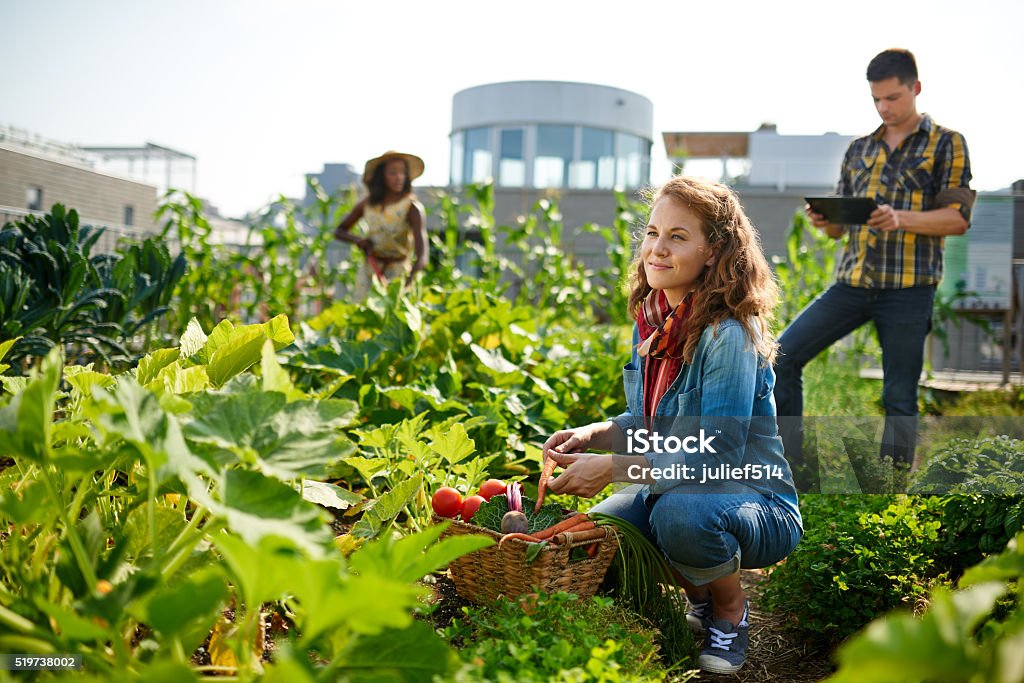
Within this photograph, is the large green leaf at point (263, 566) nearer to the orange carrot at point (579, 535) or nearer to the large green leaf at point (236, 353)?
the large green leaf at point (236, 353)

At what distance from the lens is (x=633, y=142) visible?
21.5 metres

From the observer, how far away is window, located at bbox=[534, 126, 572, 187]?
2016cm

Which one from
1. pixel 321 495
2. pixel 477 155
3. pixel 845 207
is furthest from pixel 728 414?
Answer: pixel 477 155

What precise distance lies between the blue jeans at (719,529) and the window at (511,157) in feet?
61.2

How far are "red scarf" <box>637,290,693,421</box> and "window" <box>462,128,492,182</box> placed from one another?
61.3ft

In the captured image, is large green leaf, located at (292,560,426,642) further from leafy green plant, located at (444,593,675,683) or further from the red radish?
the red radish

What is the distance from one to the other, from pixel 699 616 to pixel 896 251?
182 cm

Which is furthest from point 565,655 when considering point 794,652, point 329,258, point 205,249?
point 329,258

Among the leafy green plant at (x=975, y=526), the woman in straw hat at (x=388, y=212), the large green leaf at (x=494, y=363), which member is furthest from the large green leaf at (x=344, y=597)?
the woman in straw hat at (x=388, y=212)

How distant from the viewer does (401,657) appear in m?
0.96

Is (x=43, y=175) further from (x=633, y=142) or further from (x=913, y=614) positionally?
(x=913, y=614)

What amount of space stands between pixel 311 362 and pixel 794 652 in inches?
74.6

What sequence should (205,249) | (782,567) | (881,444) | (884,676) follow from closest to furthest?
1. (884,676)
2. (782,567)
3. (881,444)
4. (205,249)

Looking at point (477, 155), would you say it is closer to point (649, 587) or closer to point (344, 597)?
point (649, 587)
